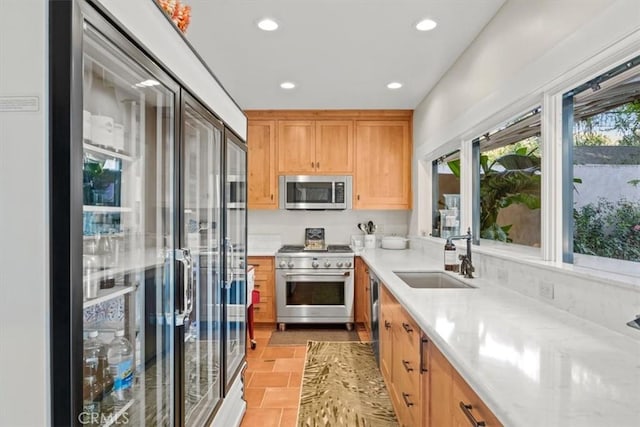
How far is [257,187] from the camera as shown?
450 centimetres

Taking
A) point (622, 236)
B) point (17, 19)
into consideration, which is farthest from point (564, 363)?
point (17, 19)

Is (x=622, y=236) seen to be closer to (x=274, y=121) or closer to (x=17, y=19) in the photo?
(x=17, y=19)

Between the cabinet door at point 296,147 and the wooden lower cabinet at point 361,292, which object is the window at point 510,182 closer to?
the wooden lower cabinet at point 361,292

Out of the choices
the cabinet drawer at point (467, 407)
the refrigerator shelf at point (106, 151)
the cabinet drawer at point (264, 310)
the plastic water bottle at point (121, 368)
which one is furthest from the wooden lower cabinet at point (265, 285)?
the cabinet drawer at point (467, 407)

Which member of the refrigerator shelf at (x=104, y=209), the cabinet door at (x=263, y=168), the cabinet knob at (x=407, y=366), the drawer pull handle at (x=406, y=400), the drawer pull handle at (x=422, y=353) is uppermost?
the cabinet door at (x=263, y=168)

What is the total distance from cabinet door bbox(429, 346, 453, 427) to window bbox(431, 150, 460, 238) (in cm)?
201

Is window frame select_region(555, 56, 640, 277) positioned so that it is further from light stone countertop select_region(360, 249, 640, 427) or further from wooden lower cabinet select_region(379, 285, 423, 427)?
wooden lower cabinet select_region(379, 285, 423, 427)

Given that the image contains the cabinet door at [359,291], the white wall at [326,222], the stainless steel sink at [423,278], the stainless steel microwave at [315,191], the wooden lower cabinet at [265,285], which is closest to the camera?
the stainless steel sink at [423,278]

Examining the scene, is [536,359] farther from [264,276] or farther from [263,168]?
[263,168]

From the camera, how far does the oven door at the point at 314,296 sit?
4043 millimetres

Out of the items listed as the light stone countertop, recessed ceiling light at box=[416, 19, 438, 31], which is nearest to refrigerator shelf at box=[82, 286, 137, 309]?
the light stone countertop

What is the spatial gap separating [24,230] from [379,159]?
4055mm

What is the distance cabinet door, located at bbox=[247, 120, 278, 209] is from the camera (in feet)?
14.7

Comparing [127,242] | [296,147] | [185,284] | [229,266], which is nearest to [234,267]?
[229,266]
